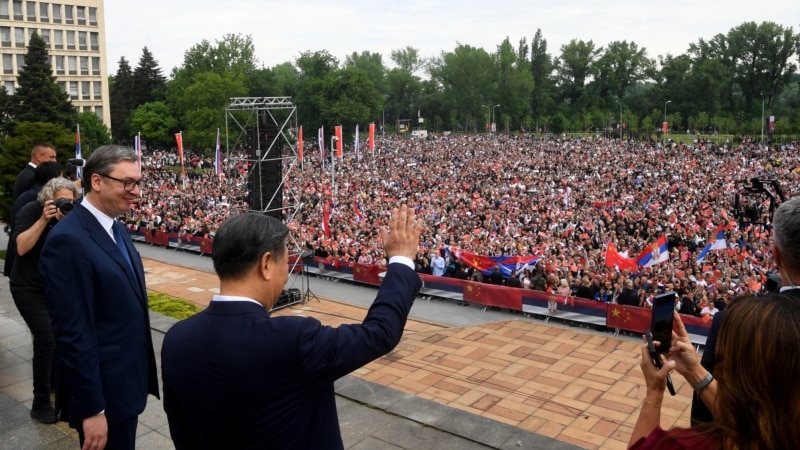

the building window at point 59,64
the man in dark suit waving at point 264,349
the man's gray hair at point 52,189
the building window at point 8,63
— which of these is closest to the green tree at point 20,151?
the man's gray hair at point 52,189

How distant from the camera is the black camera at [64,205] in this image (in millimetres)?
3281

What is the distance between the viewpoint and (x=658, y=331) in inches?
70.9

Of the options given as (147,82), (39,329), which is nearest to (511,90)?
(147,82)

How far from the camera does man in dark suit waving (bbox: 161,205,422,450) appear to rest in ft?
5.73

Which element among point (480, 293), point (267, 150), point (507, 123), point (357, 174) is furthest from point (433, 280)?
point (507, 123)

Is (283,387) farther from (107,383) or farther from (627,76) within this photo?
(627,76)

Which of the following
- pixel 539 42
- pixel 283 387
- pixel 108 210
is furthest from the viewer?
pixel 539 42

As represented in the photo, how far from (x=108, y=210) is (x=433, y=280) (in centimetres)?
1321

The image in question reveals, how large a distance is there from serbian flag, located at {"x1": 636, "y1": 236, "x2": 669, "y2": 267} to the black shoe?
A: 41.2ft

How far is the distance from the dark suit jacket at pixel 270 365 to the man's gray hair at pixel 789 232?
131 cm

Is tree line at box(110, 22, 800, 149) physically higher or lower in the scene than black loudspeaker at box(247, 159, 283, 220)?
higher

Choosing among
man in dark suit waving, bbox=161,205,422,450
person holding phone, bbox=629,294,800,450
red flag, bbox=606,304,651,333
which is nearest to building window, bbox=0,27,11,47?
red flag, bbox=606,304,651,333

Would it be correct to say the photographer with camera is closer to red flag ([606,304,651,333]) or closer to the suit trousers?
the suit trousers

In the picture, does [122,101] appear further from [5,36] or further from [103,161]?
[103,161]
